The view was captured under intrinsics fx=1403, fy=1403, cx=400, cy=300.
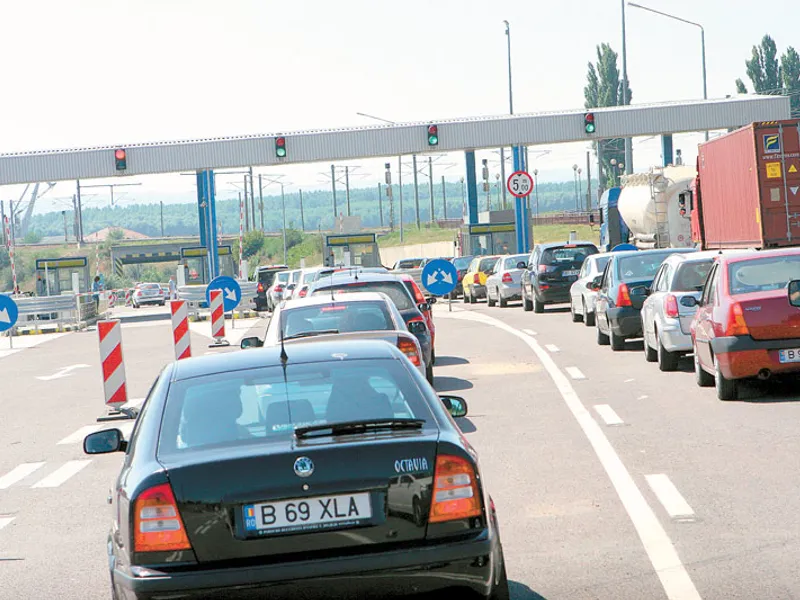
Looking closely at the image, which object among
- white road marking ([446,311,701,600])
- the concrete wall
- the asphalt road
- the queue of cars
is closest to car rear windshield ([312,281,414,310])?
the asphalt road

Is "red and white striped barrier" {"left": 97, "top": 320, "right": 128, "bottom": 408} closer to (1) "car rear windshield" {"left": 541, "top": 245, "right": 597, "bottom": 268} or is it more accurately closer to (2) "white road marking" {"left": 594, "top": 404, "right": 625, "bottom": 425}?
(2) "white road marking" {"left": 594, "top": 404, "right": 625, "bottom": 425}

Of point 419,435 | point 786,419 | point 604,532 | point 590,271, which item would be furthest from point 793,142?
point 419,435

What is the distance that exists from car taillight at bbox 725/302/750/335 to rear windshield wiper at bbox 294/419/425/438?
8278 mm

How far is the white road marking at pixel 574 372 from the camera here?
17.0m

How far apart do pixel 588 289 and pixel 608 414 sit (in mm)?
14119

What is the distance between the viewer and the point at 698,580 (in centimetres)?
628

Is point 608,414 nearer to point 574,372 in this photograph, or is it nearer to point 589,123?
point 574,372

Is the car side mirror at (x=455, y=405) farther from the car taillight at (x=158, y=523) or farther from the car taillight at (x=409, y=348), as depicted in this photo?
the car taillight at (x=409, y=348)

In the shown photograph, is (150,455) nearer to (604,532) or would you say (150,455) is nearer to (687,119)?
(604,532)

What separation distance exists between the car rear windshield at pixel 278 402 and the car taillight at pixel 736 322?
7733 millimetres

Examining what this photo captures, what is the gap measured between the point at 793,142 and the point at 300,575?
1805 cm

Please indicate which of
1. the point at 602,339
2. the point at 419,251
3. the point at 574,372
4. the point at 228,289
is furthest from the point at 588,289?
the point at 419,251

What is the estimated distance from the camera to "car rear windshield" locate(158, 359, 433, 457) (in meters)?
5.42

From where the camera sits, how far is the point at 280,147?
52.2 metres
